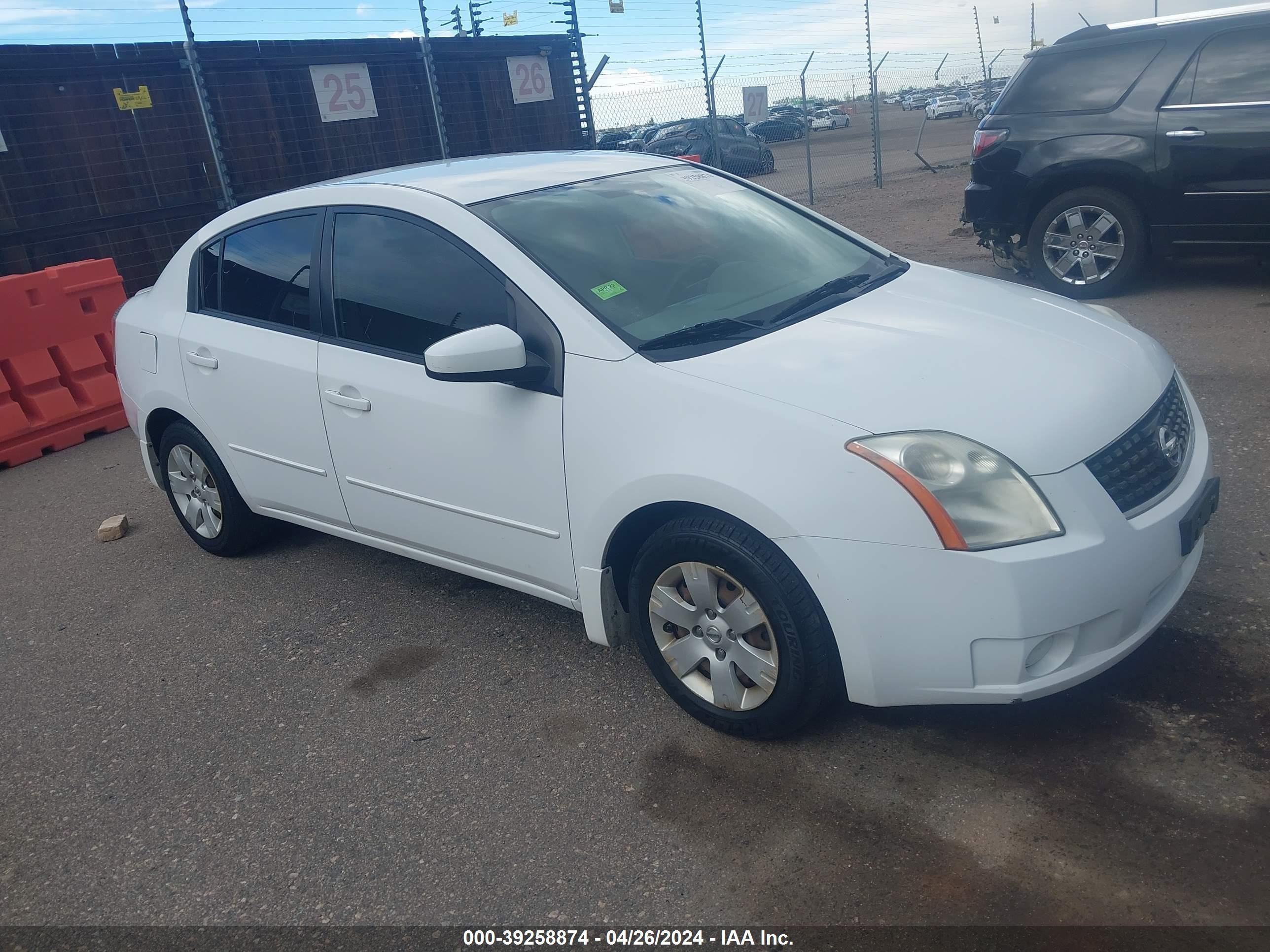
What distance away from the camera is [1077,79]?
7.25 metres

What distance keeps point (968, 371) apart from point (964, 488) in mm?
466

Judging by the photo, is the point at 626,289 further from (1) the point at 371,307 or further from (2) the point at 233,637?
(2) the point at 233,637

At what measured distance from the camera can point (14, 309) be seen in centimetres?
697

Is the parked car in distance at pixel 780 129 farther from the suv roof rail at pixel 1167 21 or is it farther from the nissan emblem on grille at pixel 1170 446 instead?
the nissan emblem on grille at pixel 1170 446

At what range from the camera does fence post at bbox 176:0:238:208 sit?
10.6 metres

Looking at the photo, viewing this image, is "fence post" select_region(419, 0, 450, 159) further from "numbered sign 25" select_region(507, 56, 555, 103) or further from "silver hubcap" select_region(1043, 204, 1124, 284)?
"silver hubcap" select_region(1043, 204, 1124, 284)

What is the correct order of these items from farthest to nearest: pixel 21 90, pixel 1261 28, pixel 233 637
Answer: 1. pixel 21 90
2. pixel 1261 28
3. pixel 233 637

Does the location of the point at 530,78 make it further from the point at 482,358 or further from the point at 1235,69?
the point at 482,358

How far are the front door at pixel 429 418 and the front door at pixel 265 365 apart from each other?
0.13m

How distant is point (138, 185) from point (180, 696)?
8.86 meters

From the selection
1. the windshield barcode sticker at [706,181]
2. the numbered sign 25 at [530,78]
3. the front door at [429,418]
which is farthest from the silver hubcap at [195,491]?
the numbered sign 25 at [530,78]

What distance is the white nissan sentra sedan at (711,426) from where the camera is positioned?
2582 millimetres

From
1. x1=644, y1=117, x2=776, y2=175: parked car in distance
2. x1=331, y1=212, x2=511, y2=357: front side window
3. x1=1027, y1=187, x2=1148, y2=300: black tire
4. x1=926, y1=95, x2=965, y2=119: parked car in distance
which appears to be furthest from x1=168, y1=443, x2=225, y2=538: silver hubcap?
x1=926, y1=95, x2=965, y2=119: parked car in distance

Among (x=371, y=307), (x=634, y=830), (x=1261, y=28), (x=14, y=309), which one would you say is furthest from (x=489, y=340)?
(x=1261, y=28)
